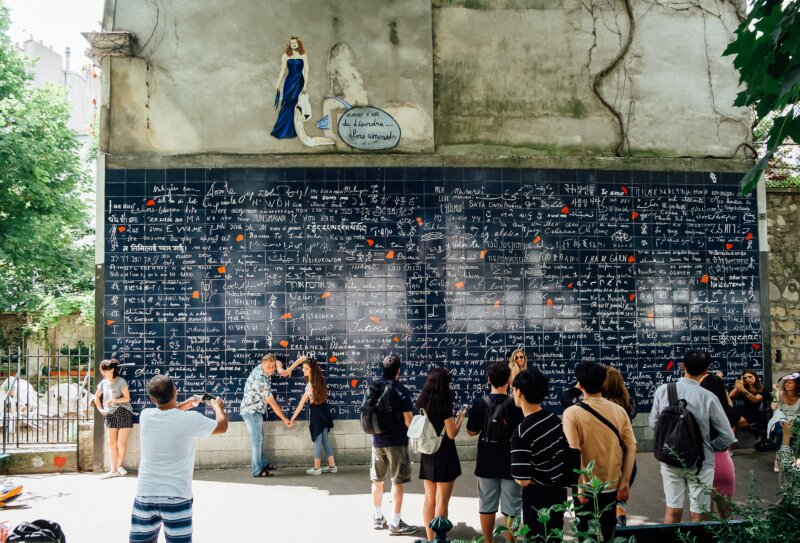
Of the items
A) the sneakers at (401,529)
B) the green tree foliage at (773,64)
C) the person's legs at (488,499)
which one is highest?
the green tree foliage at (773,64)

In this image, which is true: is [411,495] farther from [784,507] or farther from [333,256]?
[784,507]

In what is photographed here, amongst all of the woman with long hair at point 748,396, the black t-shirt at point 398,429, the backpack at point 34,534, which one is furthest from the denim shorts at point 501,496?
the woman with long hair at point 748,396

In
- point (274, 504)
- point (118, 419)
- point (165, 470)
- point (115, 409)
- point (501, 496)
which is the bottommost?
point (274, 504)

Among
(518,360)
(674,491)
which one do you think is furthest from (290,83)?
(674,491)

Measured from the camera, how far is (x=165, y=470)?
152 inches

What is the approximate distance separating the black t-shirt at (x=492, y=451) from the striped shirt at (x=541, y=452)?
2.34ft

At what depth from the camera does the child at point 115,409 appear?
25.4 ft

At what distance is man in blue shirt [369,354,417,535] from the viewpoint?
18.4ft

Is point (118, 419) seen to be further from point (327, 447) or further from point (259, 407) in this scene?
point (327, 447)

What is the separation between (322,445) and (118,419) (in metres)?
2.74

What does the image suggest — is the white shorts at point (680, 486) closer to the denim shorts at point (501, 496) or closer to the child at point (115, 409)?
the denim shorts at point (501, 496)

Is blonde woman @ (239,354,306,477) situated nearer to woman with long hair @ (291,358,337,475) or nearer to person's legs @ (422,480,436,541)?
woman with long hair @ (291,358,337,475)

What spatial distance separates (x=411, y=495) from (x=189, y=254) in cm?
443

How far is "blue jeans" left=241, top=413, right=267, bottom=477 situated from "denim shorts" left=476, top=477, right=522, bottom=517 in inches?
152
